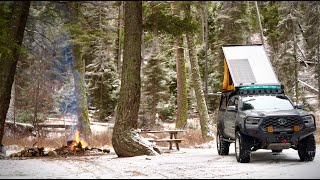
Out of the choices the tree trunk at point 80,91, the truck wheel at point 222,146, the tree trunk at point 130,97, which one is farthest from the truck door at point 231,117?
the tree trunk at point 80,91

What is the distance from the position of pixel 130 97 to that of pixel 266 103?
4.54 meters

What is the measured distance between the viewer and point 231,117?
14297 mm

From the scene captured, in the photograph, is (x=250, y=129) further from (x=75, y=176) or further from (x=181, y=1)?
(x=75, y=176)

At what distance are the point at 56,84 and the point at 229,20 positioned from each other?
1551 centimetres

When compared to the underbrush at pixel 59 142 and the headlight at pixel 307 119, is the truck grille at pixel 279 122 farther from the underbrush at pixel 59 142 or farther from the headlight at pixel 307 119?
the underbrush at pixel 59 142

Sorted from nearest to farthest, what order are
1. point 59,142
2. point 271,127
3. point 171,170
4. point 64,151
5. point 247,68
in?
1. point 171,170
2. point 271,127
3. point 247,68
4. point 64,151
5. point 59,142

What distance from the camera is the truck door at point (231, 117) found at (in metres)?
13.9

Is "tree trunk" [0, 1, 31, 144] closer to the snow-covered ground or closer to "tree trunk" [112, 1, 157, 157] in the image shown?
the snow-covered ground

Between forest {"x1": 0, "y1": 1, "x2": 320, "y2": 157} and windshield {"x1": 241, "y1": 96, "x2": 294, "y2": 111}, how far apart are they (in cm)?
339

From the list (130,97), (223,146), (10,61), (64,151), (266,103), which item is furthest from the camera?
(64,151)

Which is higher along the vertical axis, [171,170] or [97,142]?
[171,170]

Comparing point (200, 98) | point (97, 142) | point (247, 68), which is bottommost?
point (97, 142)

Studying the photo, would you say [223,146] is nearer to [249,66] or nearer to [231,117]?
[231,117]

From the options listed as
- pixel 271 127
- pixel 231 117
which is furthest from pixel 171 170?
pixel 231 117
